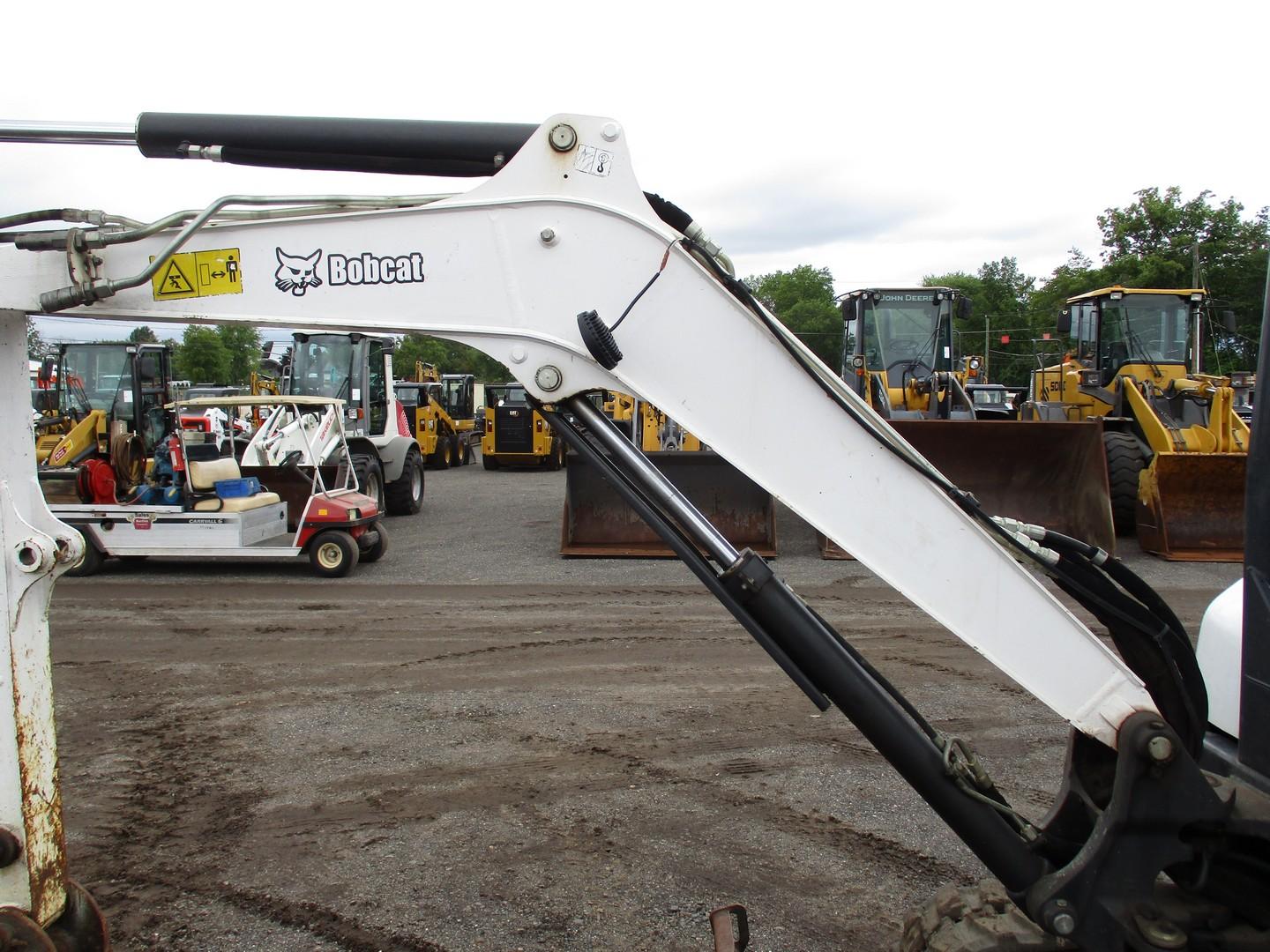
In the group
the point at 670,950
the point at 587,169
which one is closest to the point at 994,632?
the point at 587,169

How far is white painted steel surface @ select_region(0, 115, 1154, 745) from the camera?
7.54 ft

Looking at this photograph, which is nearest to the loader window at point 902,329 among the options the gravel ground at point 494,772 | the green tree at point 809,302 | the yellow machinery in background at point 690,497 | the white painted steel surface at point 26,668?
the yellow machinery in background at point 690,497

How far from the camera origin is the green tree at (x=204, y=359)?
203 feet

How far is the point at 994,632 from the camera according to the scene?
2295 millimetres

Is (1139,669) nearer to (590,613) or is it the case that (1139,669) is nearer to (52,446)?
(590,613)

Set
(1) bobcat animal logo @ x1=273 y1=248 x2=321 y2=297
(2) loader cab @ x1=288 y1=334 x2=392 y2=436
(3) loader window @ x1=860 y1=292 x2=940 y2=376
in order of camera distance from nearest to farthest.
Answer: (1) bobcat animal logo @ x1=273 y1=248 x2=321 y2=297 → (3) loader window @ x1=860 y1=292 x2=940 y2=376 → (2) loader cab @ x1=288 y1=334 x2=392 y2=436

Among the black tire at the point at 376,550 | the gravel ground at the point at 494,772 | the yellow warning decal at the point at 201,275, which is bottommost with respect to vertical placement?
the gravel ground at the point at 494,772

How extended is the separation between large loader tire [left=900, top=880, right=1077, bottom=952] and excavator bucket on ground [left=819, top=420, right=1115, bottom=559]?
767 cm

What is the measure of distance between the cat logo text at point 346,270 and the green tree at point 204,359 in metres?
64.0

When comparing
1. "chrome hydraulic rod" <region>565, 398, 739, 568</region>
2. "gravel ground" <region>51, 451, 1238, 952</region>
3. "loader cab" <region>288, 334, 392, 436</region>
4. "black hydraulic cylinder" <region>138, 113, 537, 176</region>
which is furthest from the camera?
"loader cab" <region>288, 334, 392, 436</region>

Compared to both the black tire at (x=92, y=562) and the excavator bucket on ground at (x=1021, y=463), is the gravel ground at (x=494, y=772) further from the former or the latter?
the excavator bucket on ground at (x=1021, y=463)

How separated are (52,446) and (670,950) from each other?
40.0 ft

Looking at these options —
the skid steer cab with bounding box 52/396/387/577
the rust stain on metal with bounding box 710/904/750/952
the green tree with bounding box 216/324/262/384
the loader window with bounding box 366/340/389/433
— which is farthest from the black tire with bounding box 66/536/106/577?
the green tree with bounding box 216/324/262/384

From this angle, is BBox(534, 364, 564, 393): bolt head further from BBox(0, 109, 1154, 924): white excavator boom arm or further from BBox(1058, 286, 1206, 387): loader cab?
BBox(1058, 286, 1206, 387): loader cab
